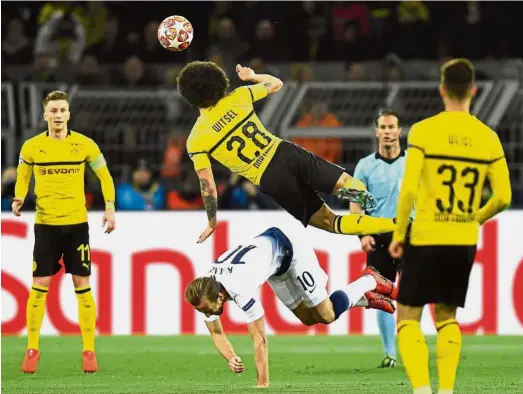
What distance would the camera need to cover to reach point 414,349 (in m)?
8.00

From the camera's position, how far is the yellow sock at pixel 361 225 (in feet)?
32.9

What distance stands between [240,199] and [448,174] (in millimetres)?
8493

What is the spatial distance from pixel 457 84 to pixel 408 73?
31.6ft

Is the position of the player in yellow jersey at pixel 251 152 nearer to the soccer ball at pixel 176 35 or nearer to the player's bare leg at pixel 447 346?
the soccer ball at pixel 176 35

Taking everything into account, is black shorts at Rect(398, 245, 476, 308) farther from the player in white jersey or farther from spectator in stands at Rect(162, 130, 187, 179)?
spectator in stands at Rect(162, 130, 187, 179)

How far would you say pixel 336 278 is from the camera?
1519 centimetres

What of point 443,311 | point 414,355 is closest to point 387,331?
point 443,311

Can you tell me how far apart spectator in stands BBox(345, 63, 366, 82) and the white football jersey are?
7457 millimetres

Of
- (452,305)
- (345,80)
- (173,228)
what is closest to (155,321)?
(173,228)

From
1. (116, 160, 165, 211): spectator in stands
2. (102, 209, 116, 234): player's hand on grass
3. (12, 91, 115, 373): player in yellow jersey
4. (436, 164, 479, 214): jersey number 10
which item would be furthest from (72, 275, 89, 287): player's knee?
(436, 164, 479, 214): jersey number 10

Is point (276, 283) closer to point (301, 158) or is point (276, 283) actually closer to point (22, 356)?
point (301, 158)

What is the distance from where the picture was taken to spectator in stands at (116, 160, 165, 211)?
1622 cm

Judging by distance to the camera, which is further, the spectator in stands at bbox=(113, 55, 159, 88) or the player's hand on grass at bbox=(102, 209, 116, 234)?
the spectator in stands at bbox=(113, 55, 159, 88)

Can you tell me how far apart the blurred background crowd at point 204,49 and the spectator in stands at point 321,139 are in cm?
1
